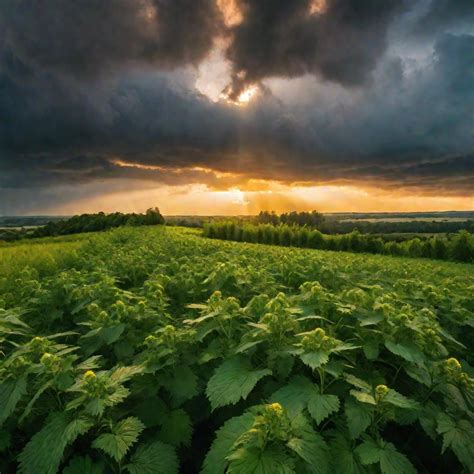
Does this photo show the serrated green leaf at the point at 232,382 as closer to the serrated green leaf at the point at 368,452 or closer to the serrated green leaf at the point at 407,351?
the serrated green leaf at the point at 368,452

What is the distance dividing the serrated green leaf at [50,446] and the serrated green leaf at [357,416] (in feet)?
5.83

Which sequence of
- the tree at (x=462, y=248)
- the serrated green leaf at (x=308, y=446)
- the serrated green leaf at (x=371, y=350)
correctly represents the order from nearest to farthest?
1. the serrated green leaf at (x=308, y=446)
2. the serrated green leaf at (x=371, y=350)
3. the tree at (x=462, y=248)

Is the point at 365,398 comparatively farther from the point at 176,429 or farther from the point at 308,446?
the point at 176,429

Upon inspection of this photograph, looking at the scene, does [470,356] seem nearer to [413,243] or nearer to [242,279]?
[242,279]

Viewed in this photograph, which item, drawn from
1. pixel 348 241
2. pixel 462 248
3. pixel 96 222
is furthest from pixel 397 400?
pixel 96 222

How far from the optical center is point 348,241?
38469mm

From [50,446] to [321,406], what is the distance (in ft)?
6.05

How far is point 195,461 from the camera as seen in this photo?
3455 mm

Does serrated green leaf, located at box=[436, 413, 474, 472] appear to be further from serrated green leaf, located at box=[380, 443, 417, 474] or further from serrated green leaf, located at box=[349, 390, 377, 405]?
serrated green leaf, located at box=[349, 390, 377, 405]

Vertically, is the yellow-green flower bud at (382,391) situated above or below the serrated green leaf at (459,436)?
above

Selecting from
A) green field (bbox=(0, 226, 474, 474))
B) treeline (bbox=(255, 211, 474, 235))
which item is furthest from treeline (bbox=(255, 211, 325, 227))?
green field (bbox=(0, 226, 474, 474))

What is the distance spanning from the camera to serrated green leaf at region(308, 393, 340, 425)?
251 cm

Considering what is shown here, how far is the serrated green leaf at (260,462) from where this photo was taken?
2.07 metres

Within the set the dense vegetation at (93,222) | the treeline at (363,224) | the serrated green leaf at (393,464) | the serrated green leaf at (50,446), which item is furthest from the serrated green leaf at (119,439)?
the treeline at (363,224)
